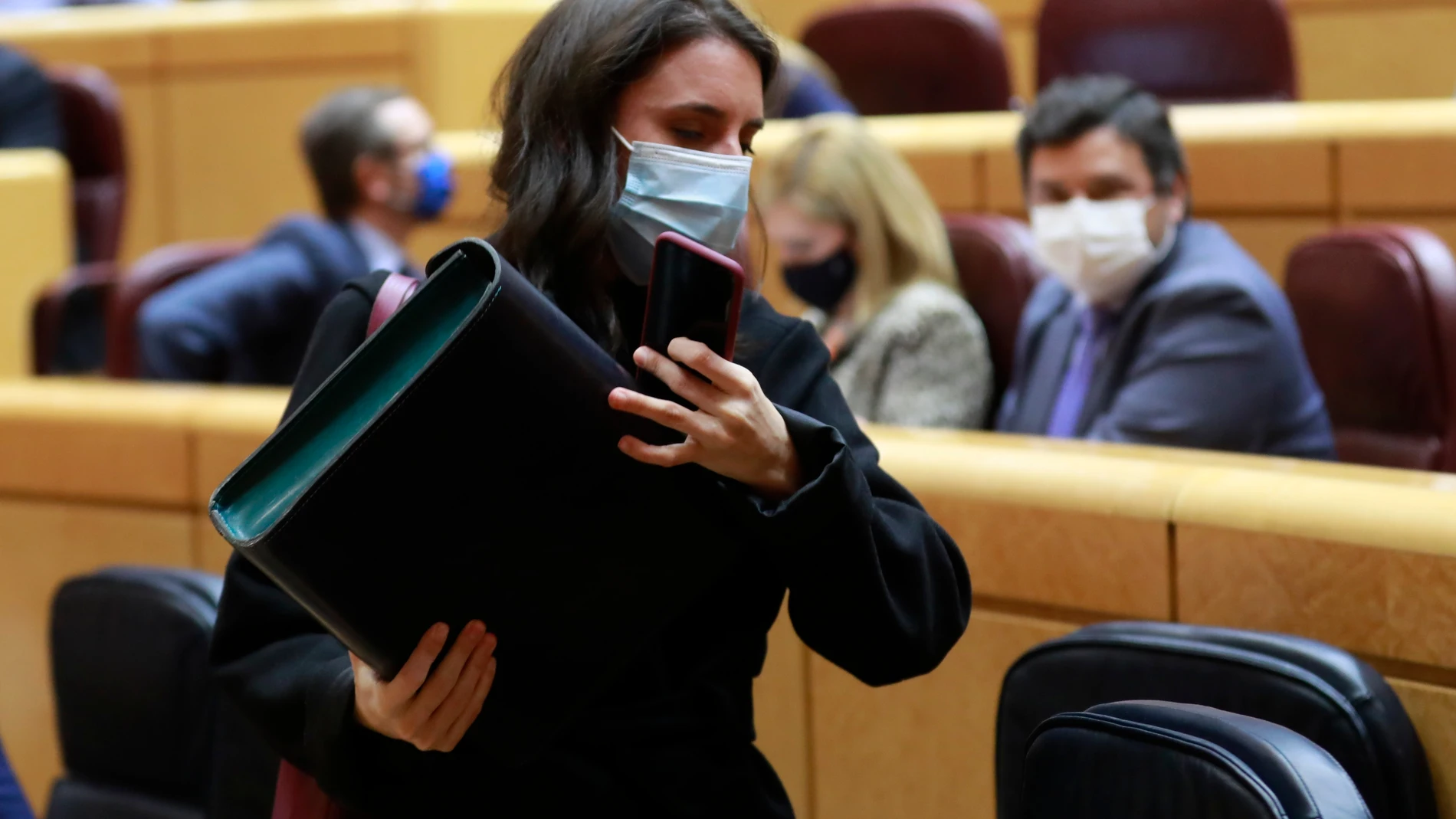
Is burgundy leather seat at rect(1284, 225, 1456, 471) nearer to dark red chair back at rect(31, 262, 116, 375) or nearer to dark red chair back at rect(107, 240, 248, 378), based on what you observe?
dark red chair back at rect(107, 240, 248, 378)

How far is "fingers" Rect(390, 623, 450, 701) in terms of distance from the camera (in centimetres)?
83

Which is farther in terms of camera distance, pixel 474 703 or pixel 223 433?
pixel 223 433

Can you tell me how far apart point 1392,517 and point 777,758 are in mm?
673

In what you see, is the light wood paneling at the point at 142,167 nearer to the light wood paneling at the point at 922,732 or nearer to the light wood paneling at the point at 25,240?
the light wood paneling at the point at 25,240

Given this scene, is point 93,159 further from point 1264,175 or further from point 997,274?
point 1264,175

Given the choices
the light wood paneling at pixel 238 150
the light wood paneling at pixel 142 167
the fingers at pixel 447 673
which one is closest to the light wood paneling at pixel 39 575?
the fingers at pixel 447 673

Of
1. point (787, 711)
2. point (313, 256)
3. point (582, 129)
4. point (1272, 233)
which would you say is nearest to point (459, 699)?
point (582, 129)

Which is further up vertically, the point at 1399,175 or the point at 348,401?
the point at 348,401

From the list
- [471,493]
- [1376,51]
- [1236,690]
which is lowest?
[1376,51]

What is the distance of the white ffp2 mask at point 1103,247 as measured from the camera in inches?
85.1

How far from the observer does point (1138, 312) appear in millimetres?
2102

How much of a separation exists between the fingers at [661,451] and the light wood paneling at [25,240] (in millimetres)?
2607

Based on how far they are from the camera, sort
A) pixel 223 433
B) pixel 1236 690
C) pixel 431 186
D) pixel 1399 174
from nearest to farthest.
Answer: pixel 1236 690 < pixel 223 433 < pixel 1399 174 < pixel 431 186

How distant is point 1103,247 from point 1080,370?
16cm
